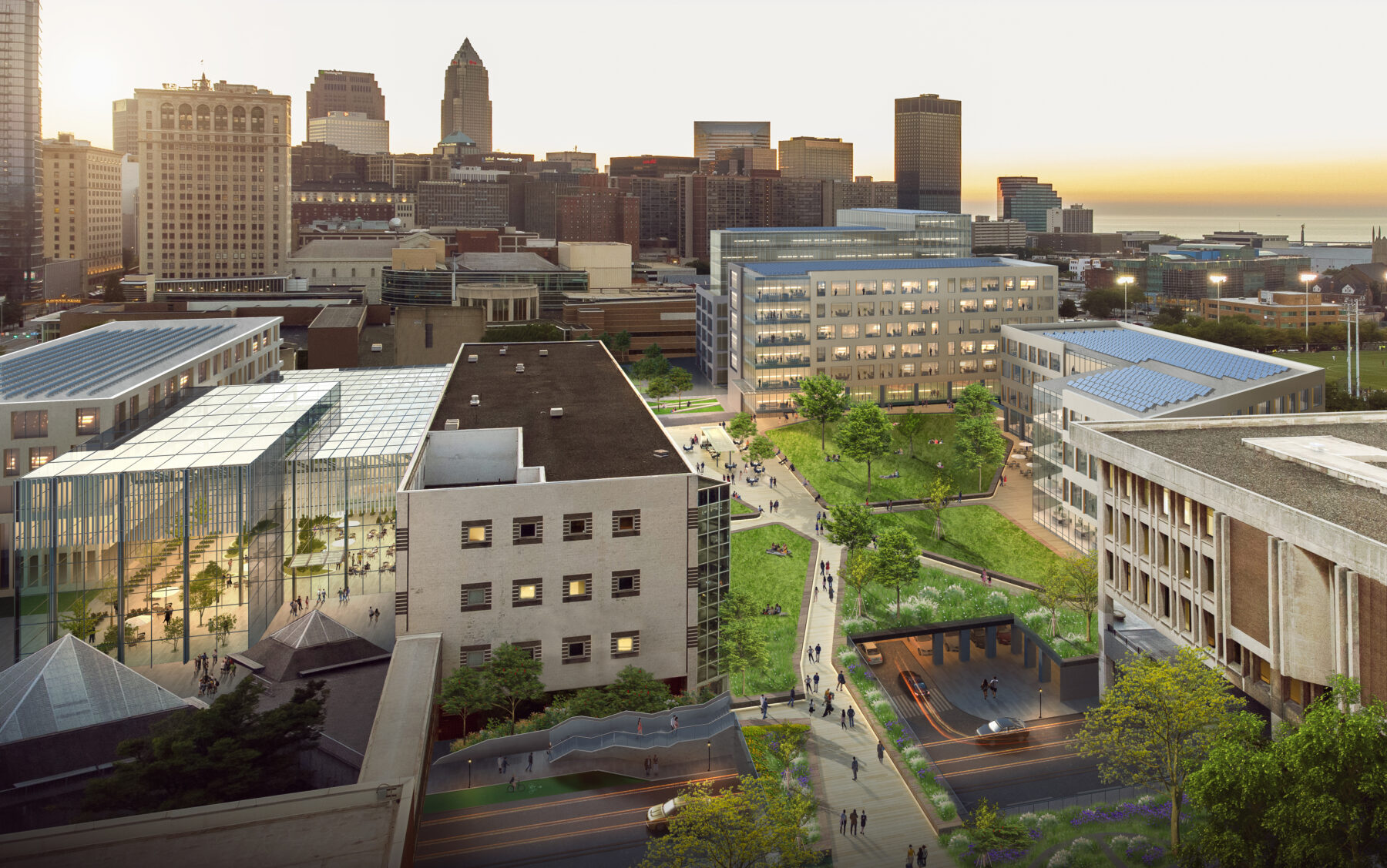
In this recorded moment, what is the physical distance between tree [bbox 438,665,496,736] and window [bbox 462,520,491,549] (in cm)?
606

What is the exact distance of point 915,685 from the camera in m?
63.1

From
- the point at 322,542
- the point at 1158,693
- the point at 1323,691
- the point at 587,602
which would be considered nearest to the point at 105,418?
the point at 322,542

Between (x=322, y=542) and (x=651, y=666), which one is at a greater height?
(x=322, y=542)

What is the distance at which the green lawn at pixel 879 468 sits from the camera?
317ft

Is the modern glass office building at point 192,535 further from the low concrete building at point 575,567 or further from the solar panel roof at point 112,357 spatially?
the low concrete building at point 575,567

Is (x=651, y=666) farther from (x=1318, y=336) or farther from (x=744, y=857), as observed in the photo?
(x=1318, y=336)

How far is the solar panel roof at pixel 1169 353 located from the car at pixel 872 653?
3714 cm

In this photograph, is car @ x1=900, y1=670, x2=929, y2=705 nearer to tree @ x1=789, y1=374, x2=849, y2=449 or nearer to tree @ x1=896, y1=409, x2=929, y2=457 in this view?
tree @ x1=896, y1=409, x2=929, y2=457

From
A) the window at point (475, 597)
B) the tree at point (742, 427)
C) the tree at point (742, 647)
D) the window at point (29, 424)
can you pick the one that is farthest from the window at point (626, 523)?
the tree at point (742, 427)

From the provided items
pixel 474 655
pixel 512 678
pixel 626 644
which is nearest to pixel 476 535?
pixel 474 655

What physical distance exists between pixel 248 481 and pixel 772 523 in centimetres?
4620

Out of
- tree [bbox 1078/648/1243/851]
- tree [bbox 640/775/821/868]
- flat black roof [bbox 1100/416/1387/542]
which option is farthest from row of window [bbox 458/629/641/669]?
flat black roof [bbox 1100/416/1387/542]

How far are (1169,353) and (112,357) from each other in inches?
3821

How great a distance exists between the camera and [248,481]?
183 ft
